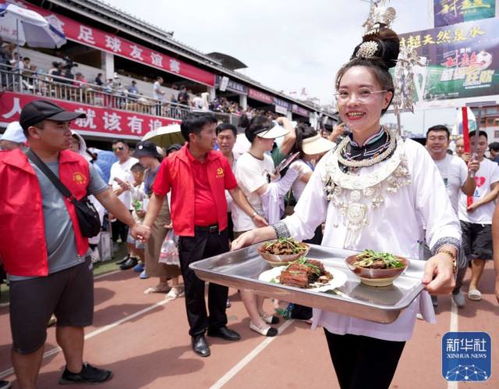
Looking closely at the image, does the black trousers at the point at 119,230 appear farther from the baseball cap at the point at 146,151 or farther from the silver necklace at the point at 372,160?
the silver necklace at the point at 372,160

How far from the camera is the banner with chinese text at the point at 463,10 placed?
43.0 ft

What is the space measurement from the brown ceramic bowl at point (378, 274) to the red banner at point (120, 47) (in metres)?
Answer: 14.2

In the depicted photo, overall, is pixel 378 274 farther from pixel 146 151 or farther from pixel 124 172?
pixel 124 172

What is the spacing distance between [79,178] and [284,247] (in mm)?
1681

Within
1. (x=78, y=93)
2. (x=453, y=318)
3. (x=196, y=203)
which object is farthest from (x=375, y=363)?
(x=78, y=93)

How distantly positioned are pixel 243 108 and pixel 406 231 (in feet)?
84.3

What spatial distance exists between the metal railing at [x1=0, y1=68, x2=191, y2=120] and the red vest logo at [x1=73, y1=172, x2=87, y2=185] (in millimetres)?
7061

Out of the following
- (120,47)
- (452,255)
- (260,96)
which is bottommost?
(452,255)

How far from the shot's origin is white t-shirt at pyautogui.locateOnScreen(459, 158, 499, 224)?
4258 millimetres

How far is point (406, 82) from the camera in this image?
231 cm

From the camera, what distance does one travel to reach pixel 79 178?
256cm

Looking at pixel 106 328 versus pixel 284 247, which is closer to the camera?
pixel 284 247

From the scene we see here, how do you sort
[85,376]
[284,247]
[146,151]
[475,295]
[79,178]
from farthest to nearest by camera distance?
[146,151]
[475,295]
[85,376]
[79,178]
[284,247]

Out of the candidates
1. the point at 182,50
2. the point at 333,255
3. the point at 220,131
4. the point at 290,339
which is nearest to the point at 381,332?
the point at 333,255
